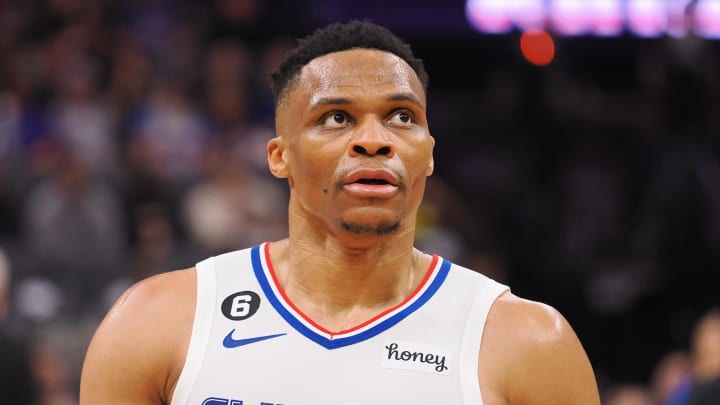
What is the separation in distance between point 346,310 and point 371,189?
1.33 ft

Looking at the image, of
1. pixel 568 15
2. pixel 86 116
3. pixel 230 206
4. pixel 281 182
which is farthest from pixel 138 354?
pixel 568 15

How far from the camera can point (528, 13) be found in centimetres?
944

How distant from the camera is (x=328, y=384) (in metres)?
3.19

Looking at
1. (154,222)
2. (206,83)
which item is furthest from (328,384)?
(206,83)

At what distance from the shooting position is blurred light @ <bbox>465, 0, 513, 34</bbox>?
31.0ft

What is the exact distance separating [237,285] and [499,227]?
6868mm

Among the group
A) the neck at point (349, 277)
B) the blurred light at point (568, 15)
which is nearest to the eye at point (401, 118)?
the neck at point (349, 277)

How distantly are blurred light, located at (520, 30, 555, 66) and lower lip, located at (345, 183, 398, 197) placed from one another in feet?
22.2

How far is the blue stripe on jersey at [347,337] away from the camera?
129 inches

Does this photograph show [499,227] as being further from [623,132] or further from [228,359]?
[228,359]

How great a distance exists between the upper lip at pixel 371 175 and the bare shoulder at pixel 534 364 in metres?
0.50

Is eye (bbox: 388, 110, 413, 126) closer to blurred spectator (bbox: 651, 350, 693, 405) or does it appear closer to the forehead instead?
the forehead

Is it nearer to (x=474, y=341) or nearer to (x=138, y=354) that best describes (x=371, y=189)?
(x=474, y=341)

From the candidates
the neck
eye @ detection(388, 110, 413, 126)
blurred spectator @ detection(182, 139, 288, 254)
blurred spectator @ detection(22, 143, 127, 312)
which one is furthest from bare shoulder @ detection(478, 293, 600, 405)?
blurred spectator @ detection(22, 143, 127, 312)
